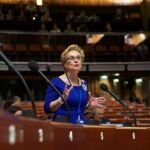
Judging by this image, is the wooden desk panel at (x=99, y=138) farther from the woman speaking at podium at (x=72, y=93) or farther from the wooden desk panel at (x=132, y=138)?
the woman speaking at podium at (x=72, y=93)

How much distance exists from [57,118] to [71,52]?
824mm

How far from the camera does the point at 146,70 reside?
1856cm

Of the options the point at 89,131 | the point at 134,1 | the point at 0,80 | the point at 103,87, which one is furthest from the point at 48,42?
the point at 89,131

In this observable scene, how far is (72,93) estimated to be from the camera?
12.8ft

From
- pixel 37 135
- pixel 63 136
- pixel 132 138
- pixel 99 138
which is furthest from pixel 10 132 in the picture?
pixel 132 138

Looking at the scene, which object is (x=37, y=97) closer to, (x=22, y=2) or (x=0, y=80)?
(x=0, y=80)

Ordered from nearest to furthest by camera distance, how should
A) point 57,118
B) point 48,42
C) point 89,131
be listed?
point 89,131, point 57,118, point 48,42

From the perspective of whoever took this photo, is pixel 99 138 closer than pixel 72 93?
Yes

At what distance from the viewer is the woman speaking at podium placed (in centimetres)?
380

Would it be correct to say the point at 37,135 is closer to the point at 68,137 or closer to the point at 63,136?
the point at 63,136

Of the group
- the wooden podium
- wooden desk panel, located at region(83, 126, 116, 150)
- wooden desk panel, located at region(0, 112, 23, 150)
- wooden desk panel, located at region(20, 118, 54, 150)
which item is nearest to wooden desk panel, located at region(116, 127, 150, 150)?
the wooden podium

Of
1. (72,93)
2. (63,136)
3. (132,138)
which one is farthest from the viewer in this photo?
(72,93)

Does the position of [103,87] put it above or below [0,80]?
below

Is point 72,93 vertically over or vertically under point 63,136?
over
